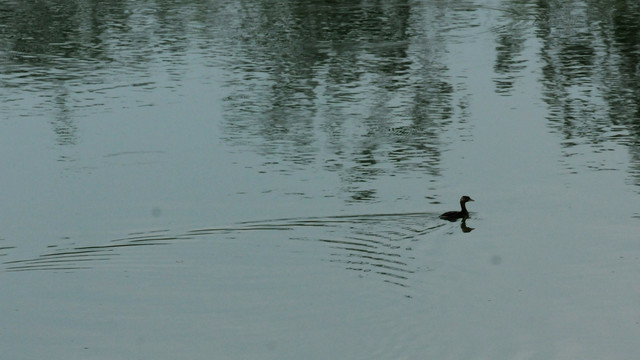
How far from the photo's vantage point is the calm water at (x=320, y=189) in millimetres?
20453

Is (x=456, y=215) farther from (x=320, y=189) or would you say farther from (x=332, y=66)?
(x=332, y=66)

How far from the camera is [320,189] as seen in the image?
2770 cm

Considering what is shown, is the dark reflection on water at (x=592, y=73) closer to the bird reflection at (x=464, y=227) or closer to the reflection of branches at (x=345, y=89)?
the reflection of branches at (x=345, y=89)

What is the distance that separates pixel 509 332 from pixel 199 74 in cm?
2167

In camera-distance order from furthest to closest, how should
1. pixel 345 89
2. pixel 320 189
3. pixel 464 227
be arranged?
pixel 345 89
pixel 320 189
pixel 464 227

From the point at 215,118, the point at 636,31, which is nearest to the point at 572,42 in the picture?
the point at 636,31

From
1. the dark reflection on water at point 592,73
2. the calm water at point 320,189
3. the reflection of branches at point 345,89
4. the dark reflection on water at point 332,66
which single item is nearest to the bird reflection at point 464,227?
A: the calm water at point 320,189

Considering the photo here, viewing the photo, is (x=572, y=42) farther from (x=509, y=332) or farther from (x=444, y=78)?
(x=509, y=332)

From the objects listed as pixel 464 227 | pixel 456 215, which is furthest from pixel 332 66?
A: pixel 464 227

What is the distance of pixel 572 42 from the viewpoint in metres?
44.5

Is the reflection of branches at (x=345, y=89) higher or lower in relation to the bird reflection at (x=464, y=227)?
lower

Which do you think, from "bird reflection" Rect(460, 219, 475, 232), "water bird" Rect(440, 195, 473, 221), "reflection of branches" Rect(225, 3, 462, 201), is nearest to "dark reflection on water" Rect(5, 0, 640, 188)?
"reflection of branches" Rect(225, 3, 462, 201)

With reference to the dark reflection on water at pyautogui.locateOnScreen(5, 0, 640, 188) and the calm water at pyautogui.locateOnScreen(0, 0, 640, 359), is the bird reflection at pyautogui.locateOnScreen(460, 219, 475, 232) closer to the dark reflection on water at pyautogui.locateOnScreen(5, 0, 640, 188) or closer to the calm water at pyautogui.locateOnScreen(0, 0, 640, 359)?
the calm water at pyautogui.locateOnScreen(0, 0, 640, 359)

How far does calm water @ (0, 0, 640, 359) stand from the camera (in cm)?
2045
